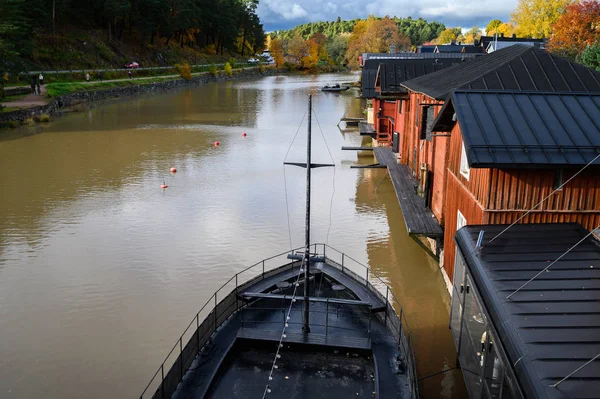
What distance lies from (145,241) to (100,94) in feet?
154

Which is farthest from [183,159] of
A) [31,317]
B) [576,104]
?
[576,104]

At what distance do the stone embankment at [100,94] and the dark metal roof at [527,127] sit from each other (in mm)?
40339

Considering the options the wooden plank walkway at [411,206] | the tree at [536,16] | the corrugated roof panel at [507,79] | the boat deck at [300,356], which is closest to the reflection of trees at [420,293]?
the wooden plank walkway at [411,206]

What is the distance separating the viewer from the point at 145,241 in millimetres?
20125

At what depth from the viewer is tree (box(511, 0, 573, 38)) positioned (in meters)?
75.9

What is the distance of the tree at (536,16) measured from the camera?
75.9 meters

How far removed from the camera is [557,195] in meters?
11.9

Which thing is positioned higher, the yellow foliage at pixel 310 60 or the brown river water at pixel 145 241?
the yellow foliage at pixel 310 60

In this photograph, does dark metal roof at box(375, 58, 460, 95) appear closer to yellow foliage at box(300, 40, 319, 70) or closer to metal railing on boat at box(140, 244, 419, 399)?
metal railing on boat at box(140, 244, 419, 399)

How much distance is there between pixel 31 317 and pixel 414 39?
551 feet

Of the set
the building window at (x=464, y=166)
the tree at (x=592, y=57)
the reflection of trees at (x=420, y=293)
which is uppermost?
the tree at (x=592, y=57)

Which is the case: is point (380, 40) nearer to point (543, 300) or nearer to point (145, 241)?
point (145, 241)

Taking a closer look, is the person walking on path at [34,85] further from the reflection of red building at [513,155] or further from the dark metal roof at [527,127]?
the dark metal roof at [527,127]

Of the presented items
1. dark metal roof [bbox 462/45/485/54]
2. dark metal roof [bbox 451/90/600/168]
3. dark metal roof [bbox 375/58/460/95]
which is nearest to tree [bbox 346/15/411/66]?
dark metal roof [bbox 462/45/485/54]
